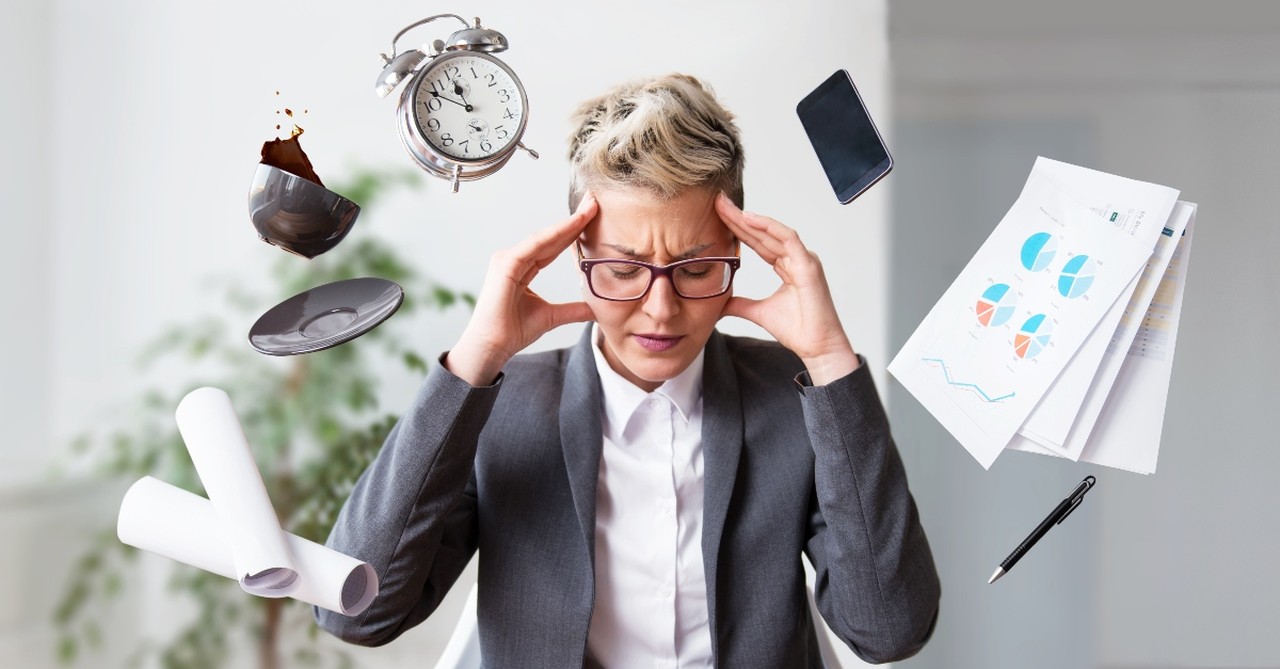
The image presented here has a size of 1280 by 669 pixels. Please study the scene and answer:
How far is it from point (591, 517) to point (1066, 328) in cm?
66

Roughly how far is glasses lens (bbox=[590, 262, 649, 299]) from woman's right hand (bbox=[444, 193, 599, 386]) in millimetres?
58

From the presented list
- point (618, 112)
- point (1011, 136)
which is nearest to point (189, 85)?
point (618, 112)

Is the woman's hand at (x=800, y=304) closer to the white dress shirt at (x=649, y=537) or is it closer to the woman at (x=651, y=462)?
the woman at (x=651, y=462)

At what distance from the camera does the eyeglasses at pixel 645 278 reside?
1378mm

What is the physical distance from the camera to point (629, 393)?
1555 millimetres

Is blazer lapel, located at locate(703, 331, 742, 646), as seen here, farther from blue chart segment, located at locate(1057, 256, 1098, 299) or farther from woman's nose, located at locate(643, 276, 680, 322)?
blue chart segment, located at locate(1057, 256, 1098, 299)

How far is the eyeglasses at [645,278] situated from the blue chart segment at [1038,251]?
367 millimetres

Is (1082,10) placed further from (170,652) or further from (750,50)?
(170,652)

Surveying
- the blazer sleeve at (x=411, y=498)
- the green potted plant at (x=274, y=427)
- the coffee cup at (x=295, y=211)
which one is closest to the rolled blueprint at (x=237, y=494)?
the coffee cup at (x=295, y=211)

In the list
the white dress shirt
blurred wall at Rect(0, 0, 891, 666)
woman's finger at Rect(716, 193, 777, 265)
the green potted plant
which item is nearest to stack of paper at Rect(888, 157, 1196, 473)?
woman's finger at Rect(716, 193, 777, 265)

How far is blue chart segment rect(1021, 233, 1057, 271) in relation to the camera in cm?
137

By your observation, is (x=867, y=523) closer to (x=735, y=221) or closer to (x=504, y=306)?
(x=735, y=221)

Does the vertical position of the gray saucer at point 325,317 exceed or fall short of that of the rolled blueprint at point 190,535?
it exceeds it

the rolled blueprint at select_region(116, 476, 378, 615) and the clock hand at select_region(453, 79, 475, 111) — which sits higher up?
the clock hand at select_region(453, 79, 475, 111)
